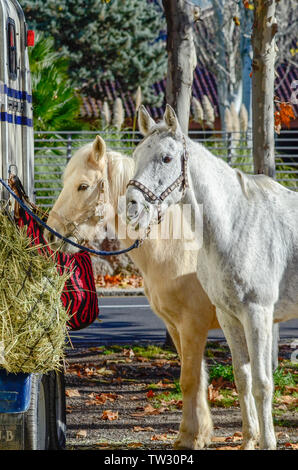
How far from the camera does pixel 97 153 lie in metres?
5.64

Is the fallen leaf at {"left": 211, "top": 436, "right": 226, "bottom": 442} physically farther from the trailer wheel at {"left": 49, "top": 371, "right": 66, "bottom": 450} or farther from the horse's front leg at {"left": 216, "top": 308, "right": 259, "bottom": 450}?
the trailer wheel at {"left": 49, "top": 371, "right": 66, "bottom": 450}

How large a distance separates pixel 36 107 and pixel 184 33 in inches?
281

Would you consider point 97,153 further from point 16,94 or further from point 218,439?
point 218,439

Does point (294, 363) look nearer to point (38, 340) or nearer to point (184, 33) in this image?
point (184, 33)

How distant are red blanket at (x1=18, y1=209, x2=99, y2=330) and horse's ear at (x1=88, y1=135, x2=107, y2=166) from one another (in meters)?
0.69

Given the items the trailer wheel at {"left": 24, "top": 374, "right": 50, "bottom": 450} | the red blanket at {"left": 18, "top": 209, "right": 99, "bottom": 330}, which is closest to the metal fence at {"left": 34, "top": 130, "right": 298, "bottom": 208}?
the red blanket at {"left": 18, "top": 209, "right": 99, "bottom": 330}

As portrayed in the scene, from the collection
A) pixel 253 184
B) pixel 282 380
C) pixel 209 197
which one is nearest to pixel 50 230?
pixel 209 197

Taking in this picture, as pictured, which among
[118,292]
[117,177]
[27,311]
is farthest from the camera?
[118,292]

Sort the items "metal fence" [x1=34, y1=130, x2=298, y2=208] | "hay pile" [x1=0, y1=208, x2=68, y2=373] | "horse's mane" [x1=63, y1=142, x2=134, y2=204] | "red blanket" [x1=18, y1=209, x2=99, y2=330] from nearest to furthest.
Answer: "hay pile" [x1=0, y1=208, x2=68, y2=373] < "red blanket" [x1=18, y1=209, x2=99, y2=330] < "horse's mane" [x1=63, y1=142, x2=134, y2=204] < "metal fence" [x1=34, y1=130, x2=298, y2=208]

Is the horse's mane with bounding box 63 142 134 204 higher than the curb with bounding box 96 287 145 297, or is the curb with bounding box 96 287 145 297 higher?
the horse's mane with bounding box 63 142 134 204

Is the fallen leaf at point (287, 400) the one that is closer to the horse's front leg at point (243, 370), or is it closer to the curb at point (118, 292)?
the horse's front leg at point (243, 370)

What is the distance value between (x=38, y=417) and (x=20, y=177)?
166 centimetres

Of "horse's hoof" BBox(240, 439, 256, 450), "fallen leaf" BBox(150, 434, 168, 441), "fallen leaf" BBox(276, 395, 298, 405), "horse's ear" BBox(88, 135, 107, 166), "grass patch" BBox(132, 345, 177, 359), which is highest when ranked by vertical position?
"horse's ear" BBox(88, 135, 107, 166)

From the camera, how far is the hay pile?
4.34m
